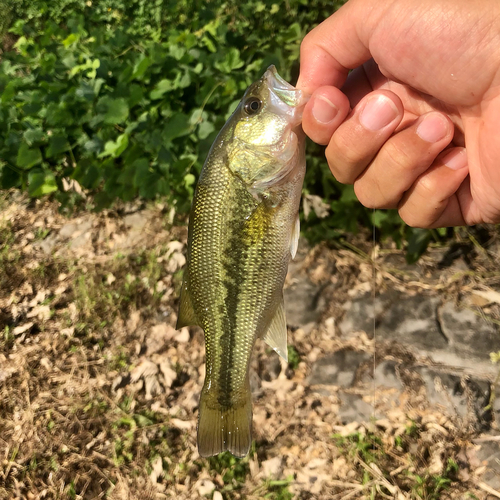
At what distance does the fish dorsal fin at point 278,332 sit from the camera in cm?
206

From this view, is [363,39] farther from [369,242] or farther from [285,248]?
[369,242]

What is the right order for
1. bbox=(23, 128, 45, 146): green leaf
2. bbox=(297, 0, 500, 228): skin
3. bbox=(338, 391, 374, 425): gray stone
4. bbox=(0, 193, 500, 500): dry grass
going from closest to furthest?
1. bbox=(297, 0, 500, 228): skin
2. bbox=(0, 193, 500, 500): dry grass
3. bbox=(338, 391, 374, 425): gray stone
4. bbox=(23, 128, 45, 146): green leaf

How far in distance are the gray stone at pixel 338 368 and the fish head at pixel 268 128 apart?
6.59 ft

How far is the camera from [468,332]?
3271 millimetres

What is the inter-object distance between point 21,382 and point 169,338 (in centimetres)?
124

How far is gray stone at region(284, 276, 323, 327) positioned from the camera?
3.59m

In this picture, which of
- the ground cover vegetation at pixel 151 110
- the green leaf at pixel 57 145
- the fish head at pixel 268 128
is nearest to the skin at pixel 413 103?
the fish head at pixel 268 128

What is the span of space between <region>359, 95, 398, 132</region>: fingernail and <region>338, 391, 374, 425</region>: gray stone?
2.20 meters

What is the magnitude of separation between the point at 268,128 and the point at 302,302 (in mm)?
2106

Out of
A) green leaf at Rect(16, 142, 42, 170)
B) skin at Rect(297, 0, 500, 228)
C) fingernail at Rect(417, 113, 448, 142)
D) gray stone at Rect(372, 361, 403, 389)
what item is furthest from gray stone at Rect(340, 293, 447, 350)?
green leaf at Rect(16, 142, 42, 170)

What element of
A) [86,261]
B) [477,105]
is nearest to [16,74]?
[86,261]

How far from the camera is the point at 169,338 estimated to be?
11.9 feet

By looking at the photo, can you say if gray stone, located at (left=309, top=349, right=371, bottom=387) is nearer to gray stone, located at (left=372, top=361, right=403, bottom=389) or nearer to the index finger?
gray stone, located at (left=372, top=361, right=403, bottom=389)

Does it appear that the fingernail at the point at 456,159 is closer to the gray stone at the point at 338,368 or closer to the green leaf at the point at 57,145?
the gray stone at the point at 338,368
